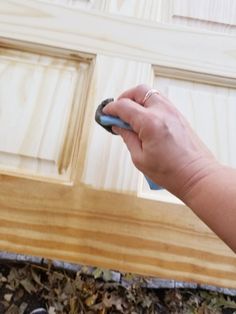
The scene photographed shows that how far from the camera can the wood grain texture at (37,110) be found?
0.72 metres

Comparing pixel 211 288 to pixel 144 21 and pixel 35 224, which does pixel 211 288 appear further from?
pixel 144 21

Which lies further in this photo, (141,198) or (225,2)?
(225,2)

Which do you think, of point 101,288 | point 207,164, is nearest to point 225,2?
point 207,164

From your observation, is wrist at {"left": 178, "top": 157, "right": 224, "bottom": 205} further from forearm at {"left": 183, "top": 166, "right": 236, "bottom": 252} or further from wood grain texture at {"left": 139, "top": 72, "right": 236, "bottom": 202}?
wood grain texture at {"left": 139, "top": 72, "right": 236, "bottom": 202}

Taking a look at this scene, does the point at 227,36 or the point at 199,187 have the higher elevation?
the point at 227,36

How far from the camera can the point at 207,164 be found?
0.53 metres

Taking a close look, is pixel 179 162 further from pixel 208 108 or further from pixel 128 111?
pixel 208 108

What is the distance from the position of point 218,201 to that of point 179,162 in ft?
0.24

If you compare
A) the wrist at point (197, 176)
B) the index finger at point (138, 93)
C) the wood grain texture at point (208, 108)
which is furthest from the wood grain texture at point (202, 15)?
the wrist at point (197, 176)

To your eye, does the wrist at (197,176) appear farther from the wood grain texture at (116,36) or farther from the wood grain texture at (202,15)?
the wood grain texture at (202,15)

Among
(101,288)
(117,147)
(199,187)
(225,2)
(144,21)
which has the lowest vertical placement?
(101,288)

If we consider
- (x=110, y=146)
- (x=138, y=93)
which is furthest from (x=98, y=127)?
(x=138, y=93)

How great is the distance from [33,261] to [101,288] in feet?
0.46

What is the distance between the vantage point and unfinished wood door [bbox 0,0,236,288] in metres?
0.68
